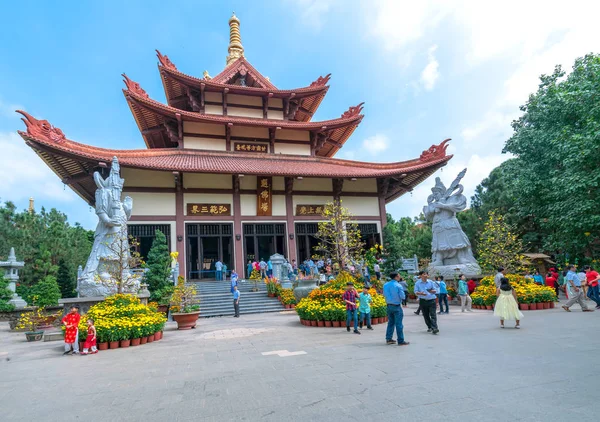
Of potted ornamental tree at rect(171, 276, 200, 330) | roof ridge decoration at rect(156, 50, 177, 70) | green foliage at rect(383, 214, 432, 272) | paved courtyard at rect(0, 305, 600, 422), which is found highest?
roof ridge decoration at rect(156, 50, 177, 70)

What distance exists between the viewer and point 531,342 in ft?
20.4

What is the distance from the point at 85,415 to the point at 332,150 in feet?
79.1

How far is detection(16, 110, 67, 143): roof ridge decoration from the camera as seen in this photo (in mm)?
14547

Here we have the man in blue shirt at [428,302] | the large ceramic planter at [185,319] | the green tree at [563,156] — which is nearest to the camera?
the man in blue shirt at [428,302]

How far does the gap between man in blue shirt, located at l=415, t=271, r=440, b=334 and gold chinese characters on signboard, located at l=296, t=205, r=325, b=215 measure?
13267 mm

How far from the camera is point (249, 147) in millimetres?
21672

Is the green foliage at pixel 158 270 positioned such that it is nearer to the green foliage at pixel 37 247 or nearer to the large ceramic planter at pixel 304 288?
the large ceramic planter at pixel 304 288

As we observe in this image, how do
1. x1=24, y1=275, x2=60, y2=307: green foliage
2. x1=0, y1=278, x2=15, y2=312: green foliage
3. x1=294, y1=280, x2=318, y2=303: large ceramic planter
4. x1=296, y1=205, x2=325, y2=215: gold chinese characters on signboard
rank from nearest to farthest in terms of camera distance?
x1=294, y1=280, x2=318, y2=303: large ceramic planter < x1=0, y1=278, x2=15, y2=312: green foliage < x1=24, y1=275, x2=60, y2=307: green foliage < x1=296, y1=205, x2=325, y2=215: gold chinese characters on signboard

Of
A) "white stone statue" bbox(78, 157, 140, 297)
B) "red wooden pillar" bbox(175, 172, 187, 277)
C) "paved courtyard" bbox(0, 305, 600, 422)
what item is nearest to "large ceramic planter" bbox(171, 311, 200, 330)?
"white stone statue" bbox(78, 157, 140, 297)

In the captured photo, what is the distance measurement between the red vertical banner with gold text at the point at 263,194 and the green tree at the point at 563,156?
13835 mm

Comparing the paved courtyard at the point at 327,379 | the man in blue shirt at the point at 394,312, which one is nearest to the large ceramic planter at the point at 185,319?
the paved courtyard at the point at 327,379

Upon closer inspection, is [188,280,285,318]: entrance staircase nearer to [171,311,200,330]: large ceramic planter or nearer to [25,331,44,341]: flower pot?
[171,311,200,330]: large ceramic planter

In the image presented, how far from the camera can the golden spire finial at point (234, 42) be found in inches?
1032

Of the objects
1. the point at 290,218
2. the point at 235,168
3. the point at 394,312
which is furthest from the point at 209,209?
the point at 394,312
